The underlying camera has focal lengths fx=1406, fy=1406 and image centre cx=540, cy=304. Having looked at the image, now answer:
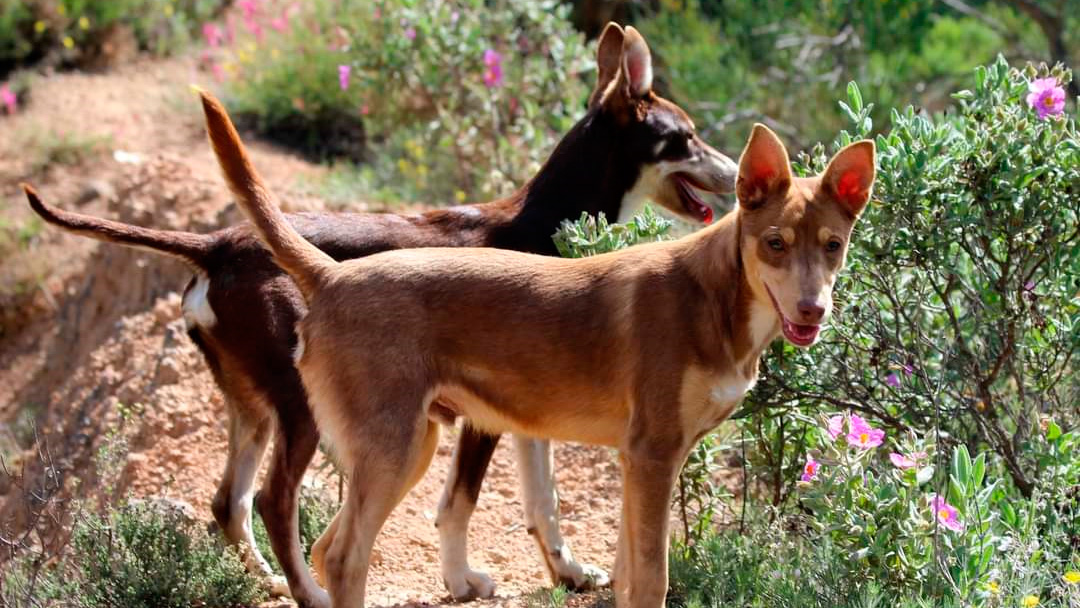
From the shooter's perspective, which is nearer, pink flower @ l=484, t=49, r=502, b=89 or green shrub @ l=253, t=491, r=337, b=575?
green shrub @ l=253, t=491, r=337, b=575

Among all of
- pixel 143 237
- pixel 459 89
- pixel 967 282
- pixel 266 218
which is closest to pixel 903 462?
pixel 967 282

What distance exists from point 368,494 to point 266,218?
1029mm

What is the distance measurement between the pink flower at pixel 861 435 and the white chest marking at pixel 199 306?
2597 mm

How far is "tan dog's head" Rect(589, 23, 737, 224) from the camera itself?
6.57 meters

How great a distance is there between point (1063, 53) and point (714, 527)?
5.96 m

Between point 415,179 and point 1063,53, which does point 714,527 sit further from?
point 1063,53

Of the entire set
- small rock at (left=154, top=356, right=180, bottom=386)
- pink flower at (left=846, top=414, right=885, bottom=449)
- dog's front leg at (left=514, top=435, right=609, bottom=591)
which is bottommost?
dog's front leg at (left=514, top=435, right=609, bottom=591)

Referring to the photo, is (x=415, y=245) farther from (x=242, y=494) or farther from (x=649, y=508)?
(x=649, y=508)

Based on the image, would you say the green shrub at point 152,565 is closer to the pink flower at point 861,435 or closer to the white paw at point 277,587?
the white paw at point 277,587

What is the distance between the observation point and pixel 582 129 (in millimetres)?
6574

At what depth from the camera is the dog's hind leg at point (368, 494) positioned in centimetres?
479

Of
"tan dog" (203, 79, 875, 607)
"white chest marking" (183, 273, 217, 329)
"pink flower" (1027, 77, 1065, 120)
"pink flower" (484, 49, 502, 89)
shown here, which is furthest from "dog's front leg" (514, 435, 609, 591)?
"pink flower" (484, 49, 502, 89)

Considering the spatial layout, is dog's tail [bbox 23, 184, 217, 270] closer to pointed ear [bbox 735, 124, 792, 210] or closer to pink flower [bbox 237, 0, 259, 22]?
pointed ear [bbox 735, 124, 792, 210]

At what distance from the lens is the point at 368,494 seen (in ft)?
15.9
